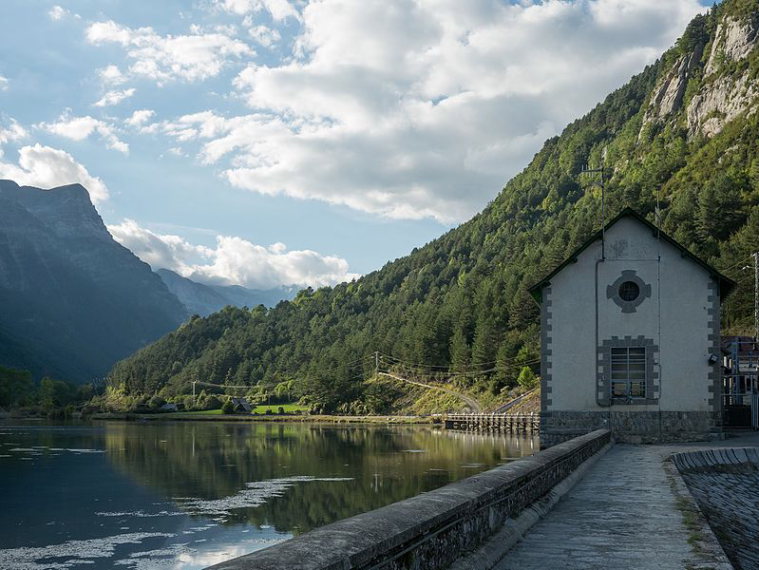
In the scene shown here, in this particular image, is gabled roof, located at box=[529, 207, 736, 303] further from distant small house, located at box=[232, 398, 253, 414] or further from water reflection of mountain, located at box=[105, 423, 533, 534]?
distant small house, located at box=[232, 398, 253, 414]

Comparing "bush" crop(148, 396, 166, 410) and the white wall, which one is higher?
the white wall

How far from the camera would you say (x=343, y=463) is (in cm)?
4216

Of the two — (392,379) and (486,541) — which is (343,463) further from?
(392,379)

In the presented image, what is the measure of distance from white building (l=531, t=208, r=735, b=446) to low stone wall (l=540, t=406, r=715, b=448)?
0.13ft

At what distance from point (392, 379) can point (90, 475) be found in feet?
367

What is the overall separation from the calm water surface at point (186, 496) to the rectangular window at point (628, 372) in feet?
24.6

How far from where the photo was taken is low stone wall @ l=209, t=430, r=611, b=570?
18.5 feet

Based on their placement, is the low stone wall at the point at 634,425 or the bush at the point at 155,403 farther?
the bush at the point at 155,403

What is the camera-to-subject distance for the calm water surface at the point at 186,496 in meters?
19.4

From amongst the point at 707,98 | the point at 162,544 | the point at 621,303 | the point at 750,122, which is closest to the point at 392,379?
the point at 750,122

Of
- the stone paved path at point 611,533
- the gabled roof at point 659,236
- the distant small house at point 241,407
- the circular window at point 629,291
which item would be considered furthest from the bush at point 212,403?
the stone paved path at point 611,533

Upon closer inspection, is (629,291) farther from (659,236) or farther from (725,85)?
(725,85)

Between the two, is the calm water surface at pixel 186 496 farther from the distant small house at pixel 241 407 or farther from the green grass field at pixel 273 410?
the distant small house at pixel 241 407

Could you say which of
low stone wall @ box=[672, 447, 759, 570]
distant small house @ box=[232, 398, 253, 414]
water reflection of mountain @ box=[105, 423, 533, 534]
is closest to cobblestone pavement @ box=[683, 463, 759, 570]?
low stone wall @ box=[672, 447, 759, 570]
